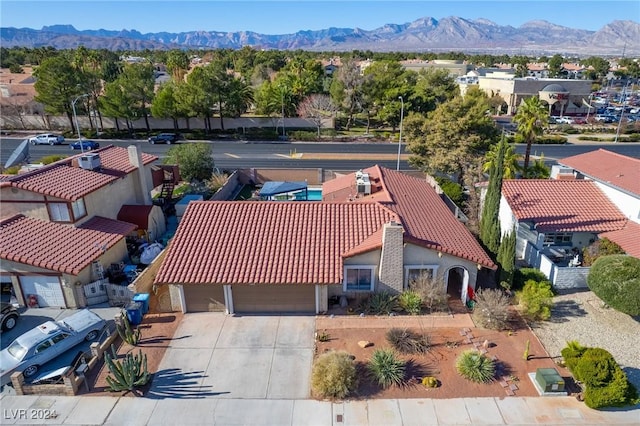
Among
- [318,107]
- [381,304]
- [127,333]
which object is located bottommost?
[127,333]

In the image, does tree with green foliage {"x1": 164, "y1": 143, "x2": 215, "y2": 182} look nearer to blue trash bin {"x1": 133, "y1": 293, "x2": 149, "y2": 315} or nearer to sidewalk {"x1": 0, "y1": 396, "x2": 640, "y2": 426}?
blue trash bin {"x1": 133, "y1": 293, "x2": 149, "y2": 315}

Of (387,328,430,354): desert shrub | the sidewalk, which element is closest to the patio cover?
(387,328,430,354): desert shrub

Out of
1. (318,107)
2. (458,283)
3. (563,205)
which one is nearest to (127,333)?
(458,283)

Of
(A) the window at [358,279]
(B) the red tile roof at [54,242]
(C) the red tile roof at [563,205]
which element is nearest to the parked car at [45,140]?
(B) the red tile roof at [54,242]

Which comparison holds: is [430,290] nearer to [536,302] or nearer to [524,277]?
[536,302]

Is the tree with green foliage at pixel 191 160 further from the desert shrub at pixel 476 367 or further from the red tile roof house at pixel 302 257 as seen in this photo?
the desert shrub at pixel 476 367

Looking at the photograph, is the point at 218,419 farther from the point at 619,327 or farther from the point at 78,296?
the point at 619,327
